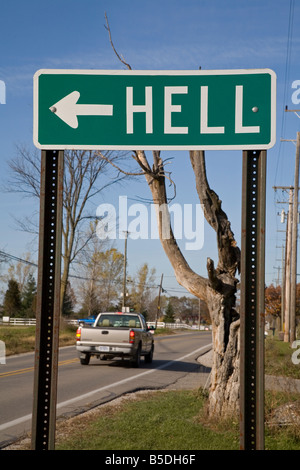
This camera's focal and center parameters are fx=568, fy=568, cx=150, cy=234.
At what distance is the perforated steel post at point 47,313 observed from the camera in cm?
288

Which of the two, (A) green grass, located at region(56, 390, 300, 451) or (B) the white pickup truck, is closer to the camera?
(A) green grass, located at region(56, 390, 300, 451)

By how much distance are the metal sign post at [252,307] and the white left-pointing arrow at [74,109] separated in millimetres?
815

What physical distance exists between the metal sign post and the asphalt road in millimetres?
4574

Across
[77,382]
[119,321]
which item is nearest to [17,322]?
[119,321]

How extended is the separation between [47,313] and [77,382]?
10567mm

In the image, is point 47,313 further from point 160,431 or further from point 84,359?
point 84,359

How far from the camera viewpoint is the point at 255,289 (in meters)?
2.89

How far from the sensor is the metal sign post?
2814 mm

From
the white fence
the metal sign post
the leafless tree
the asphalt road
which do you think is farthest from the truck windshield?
the white fence

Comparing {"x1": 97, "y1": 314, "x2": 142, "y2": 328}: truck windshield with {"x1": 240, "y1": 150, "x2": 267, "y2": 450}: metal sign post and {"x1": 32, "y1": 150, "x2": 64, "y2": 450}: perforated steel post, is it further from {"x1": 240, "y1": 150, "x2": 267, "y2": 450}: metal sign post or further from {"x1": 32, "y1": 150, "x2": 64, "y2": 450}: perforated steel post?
{"x1": 240, "y1": 150, "x2": 267, "y2": 450}: metal sign post

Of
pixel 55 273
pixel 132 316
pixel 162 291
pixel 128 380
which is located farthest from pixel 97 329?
pixel 162 291

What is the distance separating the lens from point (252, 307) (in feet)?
9.49

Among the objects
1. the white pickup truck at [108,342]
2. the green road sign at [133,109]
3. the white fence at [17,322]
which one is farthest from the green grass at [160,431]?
the white fence at [17,322]

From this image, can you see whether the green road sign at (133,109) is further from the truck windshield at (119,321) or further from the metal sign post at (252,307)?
the truck windshield at (119,321)
